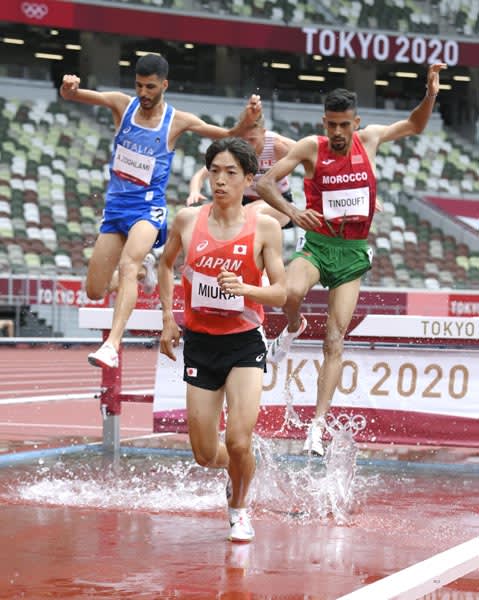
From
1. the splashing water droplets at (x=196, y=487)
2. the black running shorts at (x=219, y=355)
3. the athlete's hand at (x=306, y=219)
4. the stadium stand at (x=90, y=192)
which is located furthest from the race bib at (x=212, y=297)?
the stadium stand at (x=90, y=192)

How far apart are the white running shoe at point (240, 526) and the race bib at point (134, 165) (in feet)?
10.3

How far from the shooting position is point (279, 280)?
21.3 ft

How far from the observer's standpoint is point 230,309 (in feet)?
21.5

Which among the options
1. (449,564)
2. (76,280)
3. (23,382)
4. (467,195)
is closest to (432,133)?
(467,195)

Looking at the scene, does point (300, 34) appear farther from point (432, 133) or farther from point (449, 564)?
point (449, 564)

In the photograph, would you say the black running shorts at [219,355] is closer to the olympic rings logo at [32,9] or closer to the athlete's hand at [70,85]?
the athlete's hand at [70,85]

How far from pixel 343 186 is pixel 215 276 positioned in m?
2.32

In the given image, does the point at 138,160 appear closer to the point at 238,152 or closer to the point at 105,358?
the point at 105,358

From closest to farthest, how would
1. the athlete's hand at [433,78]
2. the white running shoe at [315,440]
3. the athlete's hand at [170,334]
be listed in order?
the athlete's hand at [170,334] < the white running shoe at [315,440] < the athlete's hand at [433,78]

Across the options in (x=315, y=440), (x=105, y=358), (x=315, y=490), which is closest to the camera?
(x=315, y=490)

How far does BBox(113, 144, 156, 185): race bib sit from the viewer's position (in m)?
8.97

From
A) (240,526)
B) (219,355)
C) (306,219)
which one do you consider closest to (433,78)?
(306,219)

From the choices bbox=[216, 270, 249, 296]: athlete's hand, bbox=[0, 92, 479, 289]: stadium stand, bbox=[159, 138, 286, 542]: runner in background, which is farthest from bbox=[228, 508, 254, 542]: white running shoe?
bbox=[0, 92, 479, 289]: stadium stand

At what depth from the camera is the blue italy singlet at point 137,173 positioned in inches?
352
